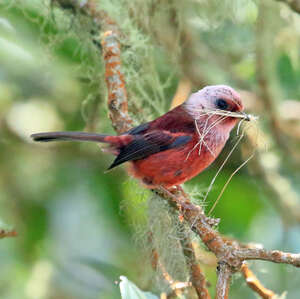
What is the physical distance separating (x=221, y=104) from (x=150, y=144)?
1.47 feet

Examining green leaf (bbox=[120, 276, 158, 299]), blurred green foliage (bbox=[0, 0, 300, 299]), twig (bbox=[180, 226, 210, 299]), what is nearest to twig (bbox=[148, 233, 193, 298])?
twig (bbox=[180, 226, 210, 299])

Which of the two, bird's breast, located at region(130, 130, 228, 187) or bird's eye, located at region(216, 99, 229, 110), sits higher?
bird's eye, located at region(216, 99, 229, 110)

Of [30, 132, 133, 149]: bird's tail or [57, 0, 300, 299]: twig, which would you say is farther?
[30, 132, 133, 149]: bird's tail

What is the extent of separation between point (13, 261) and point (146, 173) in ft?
4.04

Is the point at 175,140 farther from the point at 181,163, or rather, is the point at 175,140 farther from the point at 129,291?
the point at 129,291

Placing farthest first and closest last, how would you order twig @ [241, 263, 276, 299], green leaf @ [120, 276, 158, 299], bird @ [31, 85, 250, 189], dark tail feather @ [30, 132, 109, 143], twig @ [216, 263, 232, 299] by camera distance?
bird @ [31, 85, 250, 189]
dark tail feather @ [30, 132, 109, 143]
twig @ [241, 263, 276, 299]
green leaf @ [120, 276, 158, 299]
twig @ [216, 263, 232, 299]

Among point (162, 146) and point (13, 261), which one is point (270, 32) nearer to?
point (162, 146)

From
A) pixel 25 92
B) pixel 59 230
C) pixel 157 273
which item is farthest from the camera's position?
pixel 25 92

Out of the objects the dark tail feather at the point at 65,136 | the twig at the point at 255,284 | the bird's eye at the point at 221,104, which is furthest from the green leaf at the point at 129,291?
the bird's eye at the point at 221,104

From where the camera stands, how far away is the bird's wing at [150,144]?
3.03 meters

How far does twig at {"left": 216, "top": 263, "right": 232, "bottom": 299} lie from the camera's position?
1905 millimetres

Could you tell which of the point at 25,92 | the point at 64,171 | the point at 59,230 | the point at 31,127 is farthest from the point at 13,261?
the point at 25,92

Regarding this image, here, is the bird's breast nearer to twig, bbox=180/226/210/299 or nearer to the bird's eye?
the bird's eye

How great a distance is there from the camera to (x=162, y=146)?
3109 mm
